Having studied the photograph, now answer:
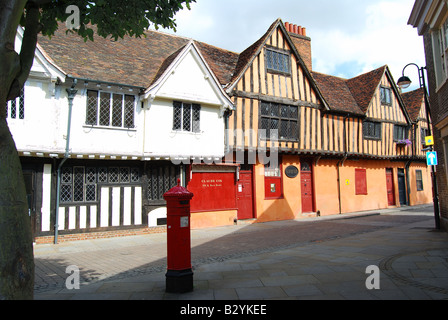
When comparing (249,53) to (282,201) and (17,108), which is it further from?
(17,108)

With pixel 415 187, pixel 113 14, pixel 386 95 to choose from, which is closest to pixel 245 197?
pixel 113 14

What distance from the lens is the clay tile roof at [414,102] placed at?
23.4 metres

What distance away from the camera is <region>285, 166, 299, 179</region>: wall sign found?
15.9 m

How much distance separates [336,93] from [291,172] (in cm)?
724

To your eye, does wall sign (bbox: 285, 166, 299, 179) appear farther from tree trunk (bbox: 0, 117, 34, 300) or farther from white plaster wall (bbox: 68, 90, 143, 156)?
tree trunk (bbox: 0, 117, 34, 300)

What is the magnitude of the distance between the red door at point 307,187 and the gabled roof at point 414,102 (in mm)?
11456

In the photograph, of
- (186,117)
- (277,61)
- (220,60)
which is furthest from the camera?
(220,60)

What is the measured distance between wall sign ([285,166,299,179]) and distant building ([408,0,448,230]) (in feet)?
21.3

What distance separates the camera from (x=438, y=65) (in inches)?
398

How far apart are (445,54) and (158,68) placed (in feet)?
34.1

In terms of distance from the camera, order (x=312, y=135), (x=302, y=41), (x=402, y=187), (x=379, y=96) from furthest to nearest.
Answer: (x=402, y=187)
(x=379, y=96)
(x=302, y=41)
(x=312, y=135)

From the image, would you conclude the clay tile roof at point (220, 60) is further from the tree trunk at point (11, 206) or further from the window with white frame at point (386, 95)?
the tree trunk at point (11, 206)
